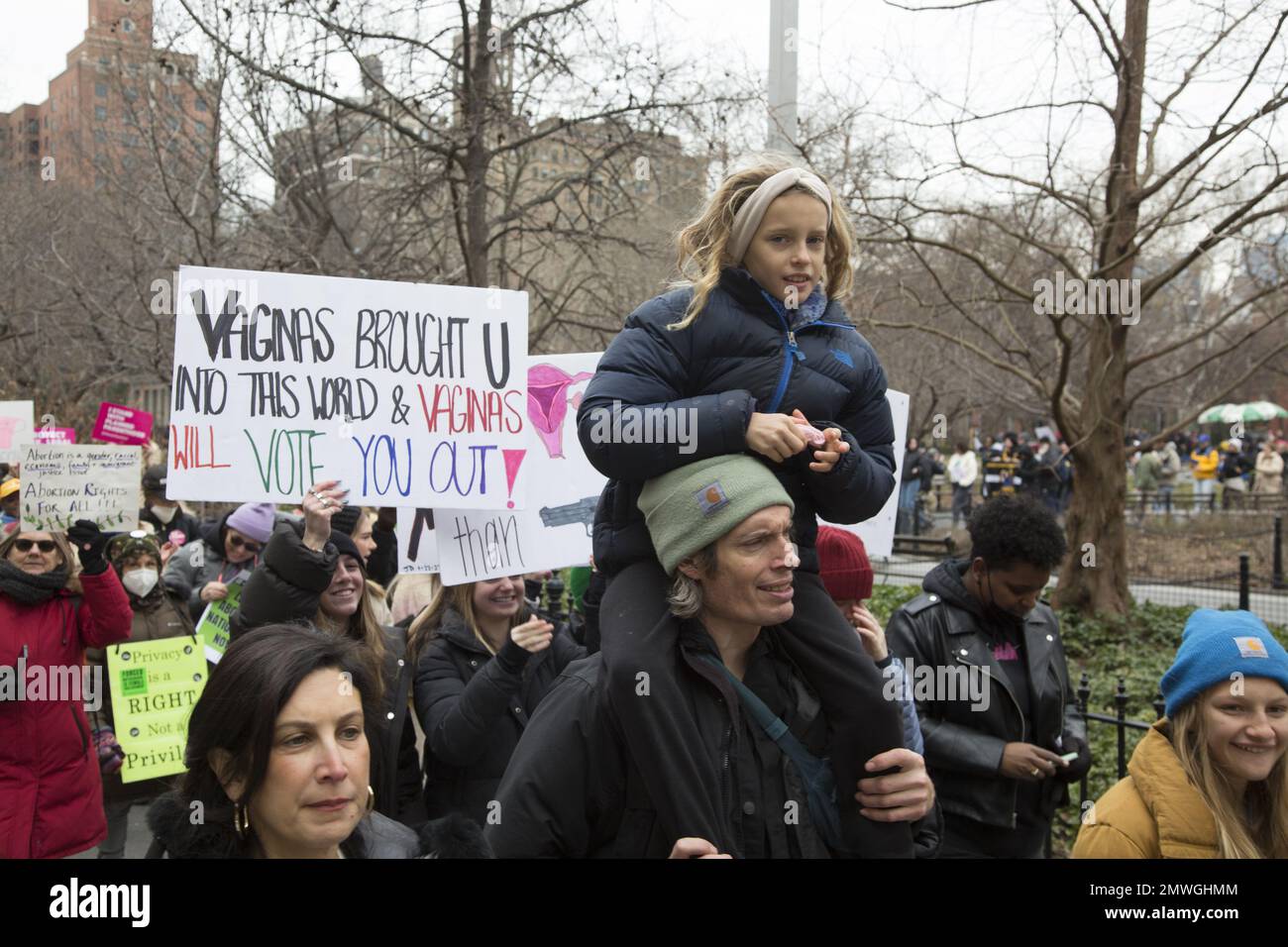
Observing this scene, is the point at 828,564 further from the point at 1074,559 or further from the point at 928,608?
the point at 1074,559

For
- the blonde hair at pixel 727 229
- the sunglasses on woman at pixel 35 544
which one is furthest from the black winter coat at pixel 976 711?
the sunglasses on woman at pixel 35 544

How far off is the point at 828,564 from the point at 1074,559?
Answer: 8301 mm

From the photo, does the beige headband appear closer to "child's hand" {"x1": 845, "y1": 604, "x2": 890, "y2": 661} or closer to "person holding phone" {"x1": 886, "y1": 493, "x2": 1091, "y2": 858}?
"child's hand" {"x1": 845, "y1": 604, "x2": 890, "y2": 661}

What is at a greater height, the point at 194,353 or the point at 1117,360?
the point at 1117,360

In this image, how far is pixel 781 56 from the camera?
6.13m

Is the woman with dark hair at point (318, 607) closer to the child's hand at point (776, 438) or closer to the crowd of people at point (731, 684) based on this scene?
the crowd of people at point (731, 684)

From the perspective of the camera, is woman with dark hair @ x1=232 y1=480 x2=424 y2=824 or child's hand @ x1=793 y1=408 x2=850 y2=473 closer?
child's hand @ x1=793 y1=408 x2=850 y2=473

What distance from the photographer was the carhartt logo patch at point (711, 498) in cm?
219

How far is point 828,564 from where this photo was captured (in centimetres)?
310

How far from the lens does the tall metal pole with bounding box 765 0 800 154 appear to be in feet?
19.9

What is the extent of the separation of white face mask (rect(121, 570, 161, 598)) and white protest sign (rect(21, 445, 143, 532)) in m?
0.73

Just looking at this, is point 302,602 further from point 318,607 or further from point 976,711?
point 976,711

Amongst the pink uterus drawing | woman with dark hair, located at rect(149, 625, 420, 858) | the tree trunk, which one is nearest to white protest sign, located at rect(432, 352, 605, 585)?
the pink uterus drawing
